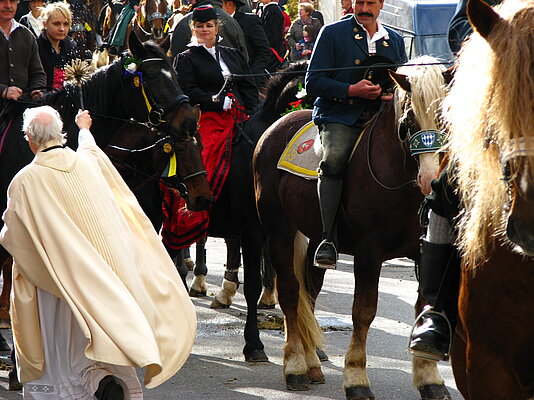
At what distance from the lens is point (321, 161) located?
748 cm

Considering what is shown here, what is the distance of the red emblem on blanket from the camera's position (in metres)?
8.01

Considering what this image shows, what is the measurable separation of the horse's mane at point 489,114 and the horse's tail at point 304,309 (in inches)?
159

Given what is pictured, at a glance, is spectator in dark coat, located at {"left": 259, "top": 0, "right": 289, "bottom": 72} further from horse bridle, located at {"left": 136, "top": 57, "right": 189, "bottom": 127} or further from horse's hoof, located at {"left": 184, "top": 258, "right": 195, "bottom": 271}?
horse bridle, located at {"left": 136, "top": 57, "right": 189, "bottom": 127}

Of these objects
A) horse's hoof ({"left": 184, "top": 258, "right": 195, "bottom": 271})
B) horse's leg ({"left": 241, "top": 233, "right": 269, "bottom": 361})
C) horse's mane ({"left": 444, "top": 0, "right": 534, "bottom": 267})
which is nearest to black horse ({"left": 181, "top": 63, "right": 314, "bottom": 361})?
horse's leg ({"left": 241, "top": 233, "right": 269, "bottom": 361})

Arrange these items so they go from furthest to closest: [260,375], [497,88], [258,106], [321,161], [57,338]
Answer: [258,106]
[260,375]
[321,161]
[57,338]
[497,88]

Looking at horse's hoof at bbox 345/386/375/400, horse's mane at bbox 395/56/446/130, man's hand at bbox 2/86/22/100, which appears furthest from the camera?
man's hand at bbox 2/86/22/100

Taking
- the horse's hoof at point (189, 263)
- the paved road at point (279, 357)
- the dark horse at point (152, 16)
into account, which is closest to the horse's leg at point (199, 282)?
the paved road at point (279, 357)

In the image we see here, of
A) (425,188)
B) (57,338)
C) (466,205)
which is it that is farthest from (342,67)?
(466,205)

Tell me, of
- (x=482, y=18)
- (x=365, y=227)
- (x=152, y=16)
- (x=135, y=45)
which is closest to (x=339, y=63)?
(x=365, y=227)

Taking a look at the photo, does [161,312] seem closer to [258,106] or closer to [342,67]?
[342,67]

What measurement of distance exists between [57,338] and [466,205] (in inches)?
116

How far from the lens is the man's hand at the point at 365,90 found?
727cm

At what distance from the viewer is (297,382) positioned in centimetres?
769

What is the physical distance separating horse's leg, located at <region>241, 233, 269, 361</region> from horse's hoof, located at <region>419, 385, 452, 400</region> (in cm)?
170
